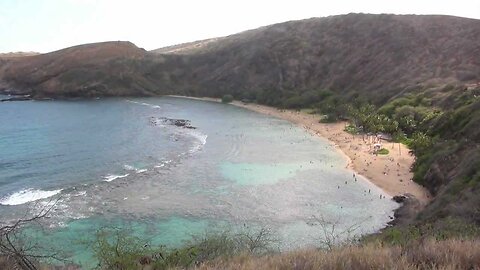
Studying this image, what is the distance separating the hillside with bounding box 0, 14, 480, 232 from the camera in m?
47.1

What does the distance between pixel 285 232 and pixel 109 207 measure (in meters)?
12.5

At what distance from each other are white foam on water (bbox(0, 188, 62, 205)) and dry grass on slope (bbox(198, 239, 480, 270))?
92.4 feet

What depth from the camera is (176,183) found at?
38.2 m

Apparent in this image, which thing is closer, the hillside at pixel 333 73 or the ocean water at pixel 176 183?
the ocean water at pixel 176 183

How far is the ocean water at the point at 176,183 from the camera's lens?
29258mm

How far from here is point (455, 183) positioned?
28.0m

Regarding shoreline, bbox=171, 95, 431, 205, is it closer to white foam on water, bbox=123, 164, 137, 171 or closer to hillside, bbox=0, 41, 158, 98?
white foam on water, bbox=123, 164, 137, 171

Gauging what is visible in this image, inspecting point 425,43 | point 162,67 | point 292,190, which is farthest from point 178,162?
point 162,67

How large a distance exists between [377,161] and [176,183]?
2003cm

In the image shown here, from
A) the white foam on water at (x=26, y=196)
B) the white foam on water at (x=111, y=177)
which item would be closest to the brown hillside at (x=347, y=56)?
the white foam on water at (x=111, y=177)

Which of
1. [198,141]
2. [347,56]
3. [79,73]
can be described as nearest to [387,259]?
[198,141]

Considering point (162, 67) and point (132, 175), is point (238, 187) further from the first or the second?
point (162, 67)

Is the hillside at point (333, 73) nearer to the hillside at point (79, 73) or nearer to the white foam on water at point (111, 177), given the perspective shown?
the hillside at point (79, 73)

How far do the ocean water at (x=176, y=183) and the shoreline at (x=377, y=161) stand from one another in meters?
1.29
